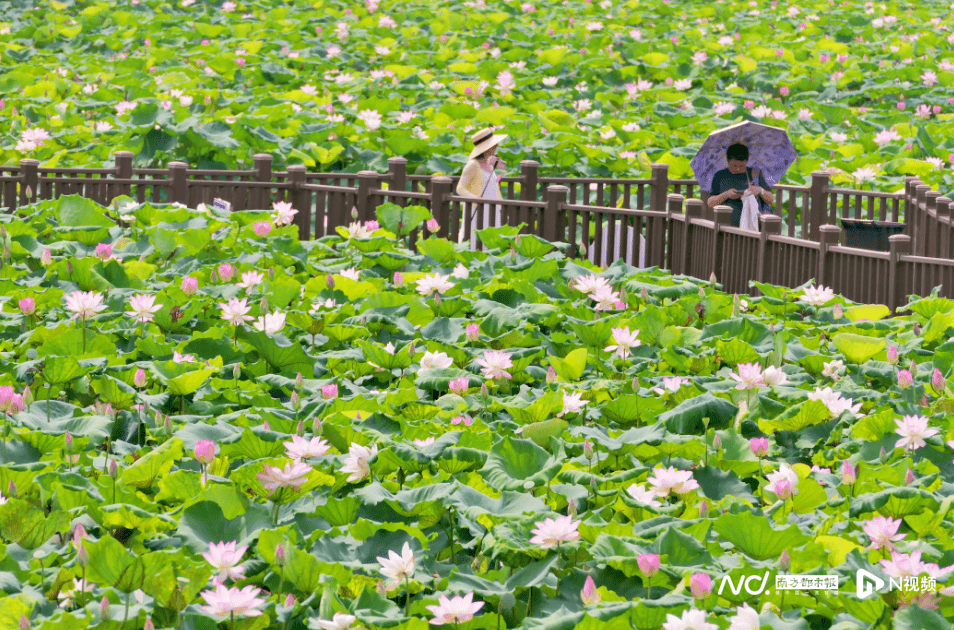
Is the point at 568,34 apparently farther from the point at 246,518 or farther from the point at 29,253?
the point at 246,518

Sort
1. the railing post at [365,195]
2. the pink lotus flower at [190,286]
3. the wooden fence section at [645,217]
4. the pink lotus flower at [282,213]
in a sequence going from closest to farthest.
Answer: the pink lotus flower at [190,286], the wooden fence section at [645,217], the pink lotus flower at [282,213], the railing post at [365,195]

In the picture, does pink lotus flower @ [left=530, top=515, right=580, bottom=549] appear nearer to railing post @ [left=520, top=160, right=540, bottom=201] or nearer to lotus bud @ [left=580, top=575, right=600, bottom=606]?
lotus bud @ [left=580, top=575, right=600, bottom=606]

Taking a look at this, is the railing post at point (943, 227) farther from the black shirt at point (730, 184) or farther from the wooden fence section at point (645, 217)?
the black shirt at point (730, 184)

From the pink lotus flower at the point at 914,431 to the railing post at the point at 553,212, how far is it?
15.0 feet

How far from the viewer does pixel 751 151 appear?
8.70 meters

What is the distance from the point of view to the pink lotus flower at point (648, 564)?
2.93 m

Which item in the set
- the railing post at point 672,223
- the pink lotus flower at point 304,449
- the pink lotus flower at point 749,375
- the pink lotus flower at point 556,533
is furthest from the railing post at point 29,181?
the pink lotus flower at point 556,533

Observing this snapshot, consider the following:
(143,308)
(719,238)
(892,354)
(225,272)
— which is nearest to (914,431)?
(892,354)

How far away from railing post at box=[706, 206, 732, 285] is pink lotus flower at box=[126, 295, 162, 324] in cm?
365

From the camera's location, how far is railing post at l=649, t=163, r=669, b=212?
1026cm

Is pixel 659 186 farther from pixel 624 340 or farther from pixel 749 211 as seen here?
pixel 624 340

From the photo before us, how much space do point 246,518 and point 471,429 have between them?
41.9 inches

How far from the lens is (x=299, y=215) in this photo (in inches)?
366

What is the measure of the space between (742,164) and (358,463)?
5793mm
